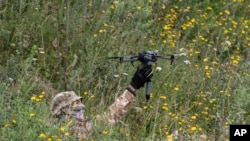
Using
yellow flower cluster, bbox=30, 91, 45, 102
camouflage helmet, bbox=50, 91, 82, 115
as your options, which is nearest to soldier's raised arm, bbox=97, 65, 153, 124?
camouflage helmet, bbox=50, 91, 82, 115

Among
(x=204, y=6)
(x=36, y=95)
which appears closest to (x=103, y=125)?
(x=36, y=95)

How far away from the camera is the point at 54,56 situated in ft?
20.2

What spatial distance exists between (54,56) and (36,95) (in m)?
0.68

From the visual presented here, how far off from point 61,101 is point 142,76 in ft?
2.36

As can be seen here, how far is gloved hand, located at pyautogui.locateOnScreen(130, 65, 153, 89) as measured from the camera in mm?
5168

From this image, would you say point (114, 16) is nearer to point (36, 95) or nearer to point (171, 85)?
point (171, 85)

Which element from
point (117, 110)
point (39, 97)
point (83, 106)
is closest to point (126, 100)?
point (117, 110)

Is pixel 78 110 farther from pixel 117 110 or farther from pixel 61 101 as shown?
pixel 117 110

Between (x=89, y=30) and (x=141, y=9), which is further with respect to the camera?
(x=141, y=9)

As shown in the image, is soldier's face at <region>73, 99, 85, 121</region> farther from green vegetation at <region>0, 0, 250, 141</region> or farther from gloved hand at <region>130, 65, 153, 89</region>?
gloved hand at <region>130, 65, 153, 89</region>

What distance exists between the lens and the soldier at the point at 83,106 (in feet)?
16.6

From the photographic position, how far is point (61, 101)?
5.18m

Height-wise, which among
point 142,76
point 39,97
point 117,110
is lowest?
point 117,110

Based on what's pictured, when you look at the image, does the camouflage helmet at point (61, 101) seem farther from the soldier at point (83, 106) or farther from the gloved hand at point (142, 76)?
the gloved hand at point (142, 76)
